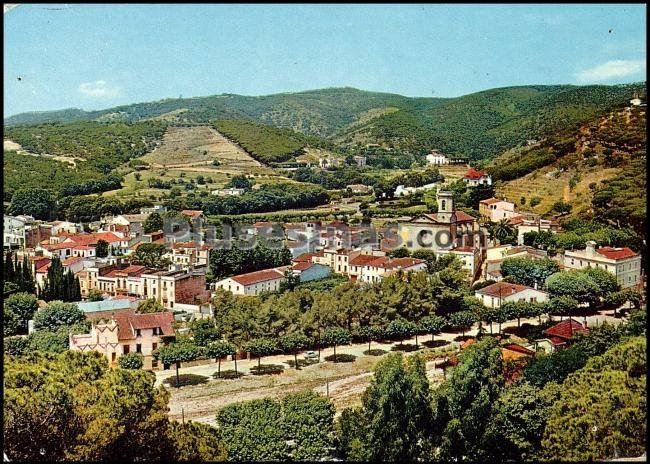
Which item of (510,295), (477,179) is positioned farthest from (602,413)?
(477,179)

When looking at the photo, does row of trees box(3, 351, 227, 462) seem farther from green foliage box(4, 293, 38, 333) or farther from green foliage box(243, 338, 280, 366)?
green foliage box(4, 293, 38, 333)

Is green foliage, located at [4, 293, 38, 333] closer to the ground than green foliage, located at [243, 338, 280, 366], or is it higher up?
higher up

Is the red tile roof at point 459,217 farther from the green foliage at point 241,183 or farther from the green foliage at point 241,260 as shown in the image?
the green foliage at point 241,183

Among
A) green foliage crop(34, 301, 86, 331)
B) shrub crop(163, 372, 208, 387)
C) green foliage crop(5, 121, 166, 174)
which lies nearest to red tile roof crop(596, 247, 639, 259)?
shrub crop(163, 372, 208, 387)

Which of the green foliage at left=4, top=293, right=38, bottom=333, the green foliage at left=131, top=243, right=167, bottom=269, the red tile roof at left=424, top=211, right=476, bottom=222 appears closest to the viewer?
the green foliage at left=4, top=293, right=38, bottom=333

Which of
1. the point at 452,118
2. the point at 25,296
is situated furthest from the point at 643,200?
the point at 452,118

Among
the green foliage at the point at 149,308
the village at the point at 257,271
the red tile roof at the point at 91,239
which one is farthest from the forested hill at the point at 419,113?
the green foliage at the point at 149,308
